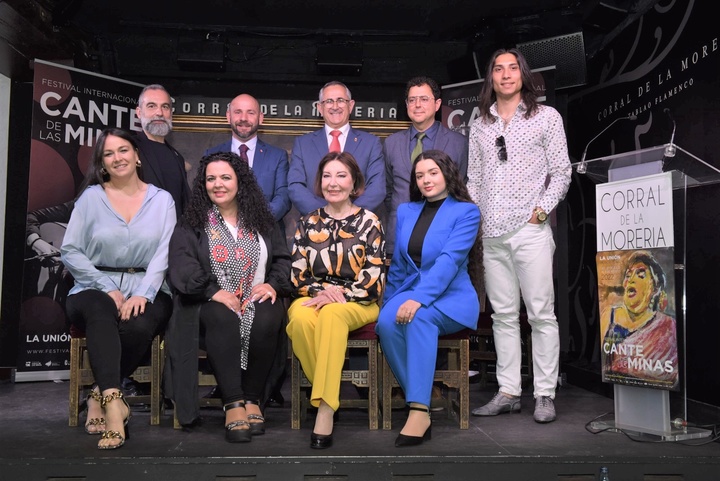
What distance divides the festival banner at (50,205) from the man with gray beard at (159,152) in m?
1.31

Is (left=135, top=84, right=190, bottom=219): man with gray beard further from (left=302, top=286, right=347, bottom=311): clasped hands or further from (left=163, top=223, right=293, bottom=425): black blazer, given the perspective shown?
(left=302, top=286, right=347, bottom=311): clasped hands

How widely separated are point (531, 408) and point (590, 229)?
2194 millimetres

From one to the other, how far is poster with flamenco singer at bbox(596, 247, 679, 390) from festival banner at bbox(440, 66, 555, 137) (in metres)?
2.42

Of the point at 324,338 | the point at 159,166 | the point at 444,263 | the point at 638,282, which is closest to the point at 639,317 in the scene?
the point at 638,282

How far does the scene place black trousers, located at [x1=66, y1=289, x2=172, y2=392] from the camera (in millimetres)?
2889

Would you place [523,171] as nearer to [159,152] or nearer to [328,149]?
[328,149]

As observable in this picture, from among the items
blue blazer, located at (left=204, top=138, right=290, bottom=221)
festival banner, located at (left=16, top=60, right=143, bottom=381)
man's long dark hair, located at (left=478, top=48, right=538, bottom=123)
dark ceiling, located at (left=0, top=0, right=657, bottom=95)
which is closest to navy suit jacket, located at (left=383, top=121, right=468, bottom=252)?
man's long dark hair, located at (left=478, top=48, right=538, bottom=123)

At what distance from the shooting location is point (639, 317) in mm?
2959

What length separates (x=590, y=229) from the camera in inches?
211

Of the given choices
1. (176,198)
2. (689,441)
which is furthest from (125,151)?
(689,441)

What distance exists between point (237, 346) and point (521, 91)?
188 cm

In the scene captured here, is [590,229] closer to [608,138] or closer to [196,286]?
[608,138]

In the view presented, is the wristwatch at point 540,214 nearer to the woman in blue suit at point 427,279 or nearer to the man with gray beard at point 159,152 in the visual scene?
the woman in blue suit at point 427,279

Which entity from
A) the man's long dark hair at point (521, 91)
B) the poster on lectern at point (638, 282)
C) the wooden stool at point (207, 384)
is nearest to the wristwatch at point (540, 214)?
the poster on lectern at point (638, 282)
